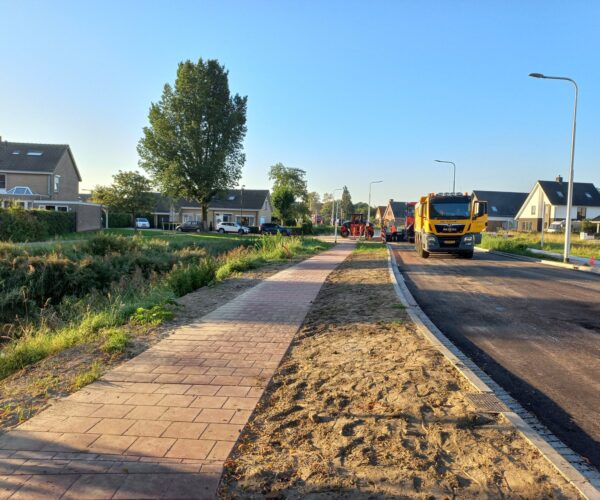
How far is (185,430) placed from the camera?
346 centimetres

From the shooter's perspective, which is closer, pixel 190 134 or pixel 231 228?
pixel 190 134

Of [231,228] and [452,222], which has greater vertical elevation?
[452,222]

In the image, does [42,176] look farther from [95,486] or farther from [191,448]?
[95,486]

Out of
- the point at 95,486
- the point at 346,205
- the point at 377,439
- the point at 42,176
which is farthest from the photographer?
the point at 346,205

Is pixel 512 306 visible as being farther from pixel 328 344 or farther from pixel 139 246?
pixel 139 246

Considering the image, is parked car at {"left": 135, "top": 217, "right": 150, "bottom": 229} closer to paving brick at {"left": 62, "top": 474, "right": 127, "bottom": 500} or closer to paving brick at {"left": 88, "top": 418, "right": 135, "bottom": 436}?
paving brick at {"left": 88, "top": 418, "right": 135, "bottom": 436}

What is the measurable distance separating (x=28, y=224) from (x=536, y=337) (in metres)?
26.7

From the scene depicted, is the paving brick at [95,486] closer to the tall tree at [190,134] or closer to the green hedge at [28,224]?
the green hedge at [28,224]

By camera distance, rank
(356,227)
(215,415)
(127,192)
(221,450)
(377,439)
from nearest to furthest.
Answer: (221,450) → (377,439) → (215,415) → (127,192) → (356,227)

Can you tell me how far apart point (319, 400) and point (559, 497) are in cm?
193

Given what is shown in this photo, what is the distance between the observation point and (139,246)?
58.6 feet

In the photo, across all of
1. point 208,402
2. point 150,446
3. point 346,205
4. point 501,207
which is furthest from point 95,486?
point 346,205

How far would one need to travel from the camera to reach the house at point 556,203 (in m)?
64.2

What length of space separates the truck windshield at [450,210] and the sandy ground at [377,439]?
16.4 m
